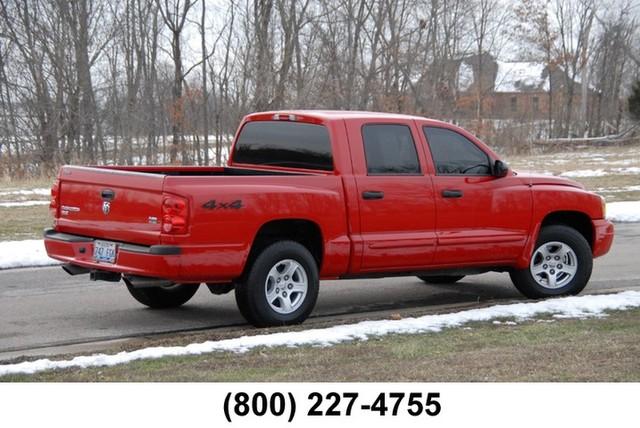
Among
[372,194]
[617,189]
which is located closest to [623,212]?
[617,189]

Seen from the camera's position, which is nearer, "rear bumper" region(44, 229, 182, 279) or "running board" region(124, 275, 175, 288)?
"rear bumper" region(44, 229, 182, 279)

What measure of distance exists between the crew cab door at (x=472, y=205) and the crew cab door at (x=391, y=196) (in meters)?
0.17

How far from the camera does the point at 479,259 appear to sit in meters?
10.4

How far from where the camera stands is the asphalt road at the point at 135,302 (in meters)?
9.15

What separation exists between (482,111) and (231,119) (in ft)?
76.3

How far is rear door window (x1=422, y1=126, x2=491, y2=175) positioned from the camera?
10.2 meters

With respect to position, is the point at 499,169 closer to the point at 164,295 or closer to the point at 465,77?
the point at 164,295

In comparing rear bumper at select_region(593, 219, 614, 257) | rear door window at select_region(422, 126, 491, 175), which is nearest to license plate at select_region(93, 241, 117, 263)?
rear door window at select_region(422, 126, 491, 175)

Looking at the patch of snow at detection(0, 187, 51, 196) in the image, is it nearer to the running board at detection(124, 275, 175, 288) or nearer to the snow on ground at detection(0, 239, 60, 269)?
the snow on ground at detection(0, 239, 60, 269)

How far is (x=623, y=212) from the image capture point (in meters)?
20.2

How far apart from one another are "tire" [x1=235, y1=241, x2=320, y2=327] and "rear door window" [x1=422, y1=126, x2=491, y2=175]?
1.79 meters

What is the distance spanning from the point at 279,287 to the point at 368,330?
0.94 metres

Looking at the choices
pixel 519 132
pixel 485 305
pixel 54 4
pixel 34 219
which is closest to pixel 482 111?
pixel 519 132

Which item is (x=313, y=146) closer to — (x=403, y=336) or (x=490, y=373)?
(x=403, y=336)
